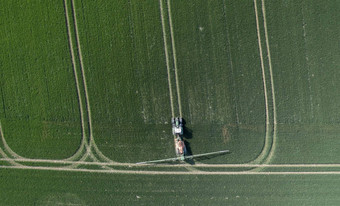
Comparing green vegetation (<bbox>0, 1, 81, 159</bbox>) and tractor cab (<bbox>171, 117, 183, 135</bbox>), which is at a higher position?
green vegetation (<bbox>0, 1, 81, 159</bbox>)

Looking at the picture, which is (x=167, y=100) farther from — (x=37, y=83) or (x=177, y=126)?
(x=37, y=83)

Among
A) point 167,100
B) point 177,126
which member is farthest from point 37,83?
point 177,126

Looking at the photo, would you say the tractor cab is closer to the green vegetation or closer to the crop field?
the crop field

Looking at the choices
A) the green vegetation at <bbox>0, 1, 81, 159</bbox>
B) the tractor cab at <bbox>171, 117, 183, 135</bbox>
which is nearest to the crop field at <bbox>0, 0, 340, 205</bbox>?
the green vegetation at <bbox>0, 1, 81, 159</bbox>

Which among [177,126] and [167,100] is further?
[167,100]

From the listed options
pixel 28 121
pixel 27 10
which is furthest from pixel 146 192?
pixel 27 10

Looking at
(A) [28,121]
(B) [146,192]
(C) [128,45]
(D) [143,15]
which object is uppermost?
(D) [143,15]

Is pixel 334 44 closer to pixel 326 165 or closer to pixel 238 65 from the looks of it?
pixel 238 65

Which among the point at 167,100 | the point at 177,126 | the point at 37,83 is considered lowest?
the point at 177,126
